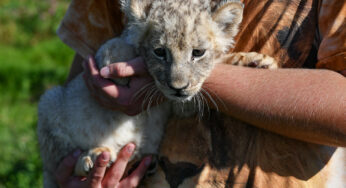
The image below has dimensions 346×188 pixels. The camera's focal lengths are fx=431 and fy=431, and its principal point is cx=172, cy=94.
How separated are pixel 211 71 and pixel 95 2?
0.82 meters

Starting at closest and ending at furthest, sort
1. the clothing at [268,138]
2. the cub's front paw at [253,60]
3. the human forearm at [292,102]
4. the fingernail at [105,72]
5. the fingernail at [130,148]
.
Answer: the human forearm at [292,102], the clothing at [268,138], the cub's front paw at [253,60], the fingernail at [105,72], the fingernail at [130,148]

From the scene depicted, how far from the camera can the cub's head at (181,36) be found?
2.28 meters

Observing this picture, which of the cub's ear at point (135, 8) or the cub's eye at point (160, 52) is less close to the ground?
the cub's ear at point (135, 8)

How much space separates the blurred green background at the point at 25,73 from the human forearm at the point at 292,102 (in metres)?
3.08

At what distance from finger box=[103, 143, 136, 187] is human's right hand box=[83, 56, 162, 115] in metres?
0.25

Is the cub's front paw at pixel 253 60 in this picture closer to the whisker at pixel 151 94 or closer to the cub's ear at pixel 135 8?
the whisker at pixel 151 94

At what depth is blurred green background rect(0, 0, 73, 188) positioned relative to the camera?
194 inches

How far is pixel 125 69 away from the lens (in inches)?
91.4

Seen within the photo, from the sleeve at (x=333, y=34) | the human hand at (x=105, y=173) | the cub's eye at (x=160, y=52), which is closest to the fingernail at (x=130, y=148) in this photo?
the human hand at (x=105, y=173)

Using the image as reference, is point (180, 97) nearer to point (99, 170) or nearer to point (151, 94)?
point (151, 94)

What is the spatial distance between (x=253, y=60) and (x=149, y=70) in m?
0.57

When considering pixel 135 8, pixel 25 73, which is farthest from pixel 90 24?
pixel 25 73

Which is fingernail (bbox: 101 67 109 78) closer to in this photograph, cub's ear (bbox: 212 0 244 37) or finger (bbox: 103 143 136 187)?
finger (bbox: 103 143 136 187)

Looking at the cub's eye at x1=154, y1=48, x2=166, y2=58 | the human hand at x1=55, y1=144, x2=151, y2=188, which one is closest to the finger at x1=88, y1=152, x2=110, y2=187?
the human hand at x1=55, y1=144, x2=151, y2=188
